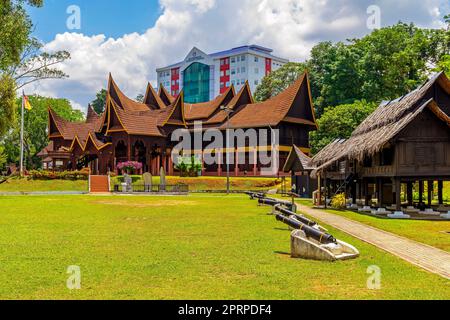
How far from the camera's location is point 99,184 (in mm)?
45312

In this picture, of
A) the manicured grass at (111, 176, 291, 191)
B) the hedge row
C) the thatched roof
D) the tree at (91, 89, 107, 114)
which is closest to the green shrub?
the thatched roof

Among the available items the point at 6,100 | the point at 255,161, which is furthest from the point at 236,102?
the point at 6,100

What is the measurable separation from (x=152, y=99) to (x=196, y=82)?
205 ft

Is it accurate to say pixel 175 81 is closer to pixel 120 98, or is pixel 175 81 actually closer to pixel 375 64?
pixel 120 98

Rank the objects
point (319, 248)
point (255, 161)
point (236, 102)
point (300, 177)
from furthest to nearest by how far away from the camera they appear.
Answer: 1. point (236, 102)
2. point (255, 161)
3. point (300, 177)
4. point (319, 248)

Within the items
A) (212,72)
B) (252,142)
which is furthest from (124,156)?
(212,72)

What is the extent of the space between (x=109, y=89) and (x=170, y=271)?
56930 mm

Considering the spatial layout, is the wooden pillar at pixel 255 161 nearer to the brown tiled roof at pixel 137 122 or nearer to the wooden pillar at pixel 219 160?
the wooden pillar at pixel 219 160

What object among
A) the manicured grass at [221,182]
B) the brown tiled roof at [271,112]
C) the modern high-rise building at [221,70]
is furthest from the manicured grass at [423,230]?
the modern high-rise building at [221,70]

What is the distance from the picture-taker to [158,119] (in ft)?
183

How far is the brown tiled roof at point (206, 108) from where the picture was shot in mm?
60375

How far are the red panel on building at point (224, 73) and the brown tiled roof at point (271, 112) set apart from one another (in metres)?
65.7

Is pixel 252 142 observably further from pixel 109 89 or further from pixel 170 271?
pixel 170 271

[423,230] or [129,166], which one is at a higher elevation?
[129,166]
